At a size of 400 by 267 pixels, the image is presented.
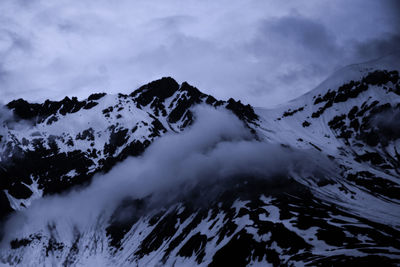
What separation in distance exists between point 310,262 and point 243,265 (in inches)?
1437

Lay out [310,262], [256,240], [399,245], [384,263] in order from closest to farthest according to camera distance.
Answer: [384,263]
[310,262]
[399,245]
[256,240]

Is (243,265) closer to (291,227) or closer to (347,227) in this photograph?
(291,227)

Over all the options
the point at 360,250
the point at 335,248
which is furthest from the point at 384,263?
the point at 335,248

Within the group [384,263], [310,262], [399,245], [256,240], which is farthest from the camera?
[256,240]

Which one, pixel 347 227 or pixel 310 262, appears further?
pixel 347 227

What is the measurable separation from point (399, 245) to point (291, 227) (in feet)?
156

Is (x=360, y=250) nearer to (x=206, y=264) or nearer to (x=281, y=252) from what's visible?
(x=281, y=252)

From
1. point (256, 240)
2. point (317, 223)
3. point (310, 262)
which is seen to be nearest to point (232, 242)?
point (256, 240)

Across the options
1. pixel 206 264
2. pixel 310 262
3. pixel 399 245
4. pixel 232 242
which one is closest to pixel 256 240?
pixel 232 242

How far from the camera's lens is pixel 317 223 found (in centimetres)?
19700

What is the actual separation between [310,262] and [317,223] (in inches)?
2081

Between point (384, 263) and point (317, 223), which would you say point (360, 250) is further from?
point (317, 223)

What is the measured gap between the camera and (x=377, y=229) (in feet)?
647

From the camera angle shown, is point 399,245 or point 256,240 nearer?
point 399,245
